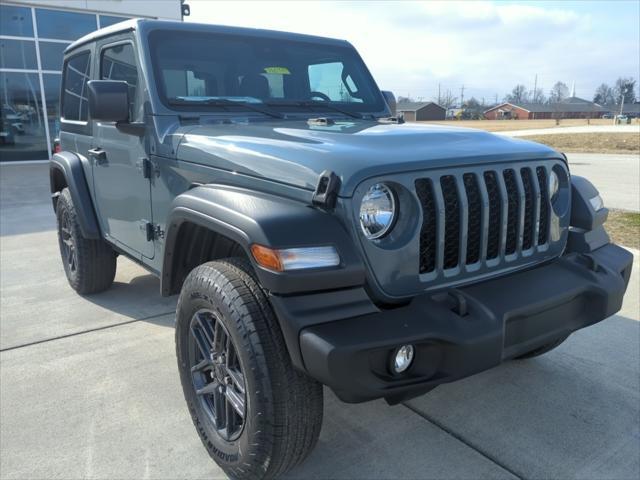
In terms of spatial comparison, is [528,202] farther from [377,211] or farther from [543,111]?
[543,111]

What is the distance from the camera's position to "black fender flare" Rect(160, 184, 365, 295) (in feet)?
6.00

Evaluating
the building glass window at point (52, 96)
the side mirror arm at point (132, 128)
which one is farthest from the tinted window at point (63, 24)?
the side mirror arm at point (132, 128)

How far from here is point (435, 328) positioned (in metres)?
1.87

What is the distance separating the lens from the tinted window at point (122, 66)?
321 centimetres

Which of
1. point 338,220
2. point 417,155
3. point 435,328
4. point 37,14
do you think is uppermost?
point 37,14

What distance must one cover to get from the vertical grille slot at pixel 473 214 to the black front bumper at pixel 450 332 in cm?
17

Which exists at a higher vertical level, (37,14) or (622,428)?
(37,14)

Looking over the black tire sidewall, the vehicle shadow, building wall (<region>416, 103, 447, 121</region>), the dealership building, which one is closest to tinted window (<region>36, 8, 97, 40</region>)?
the dealership building

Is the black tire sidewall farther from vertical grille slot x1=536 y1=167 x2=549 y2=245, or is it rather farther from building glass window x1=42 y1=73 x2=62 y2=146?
building glass window x1=42 y1=73 x2=62 y2=146

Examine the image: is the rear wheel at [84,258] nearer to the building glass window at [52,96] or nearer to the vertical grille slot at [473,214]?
Answer: the vertical grille slot at [473,214]

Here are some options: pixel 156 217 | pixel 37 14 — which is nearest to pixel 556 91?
pixel 37 14

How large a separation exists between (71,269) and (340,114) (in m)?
2.68

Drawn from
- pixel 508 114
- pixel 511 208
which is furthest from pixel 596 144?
pixel 508 114

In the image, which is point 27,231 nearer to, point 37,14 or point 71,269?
point 71,269
